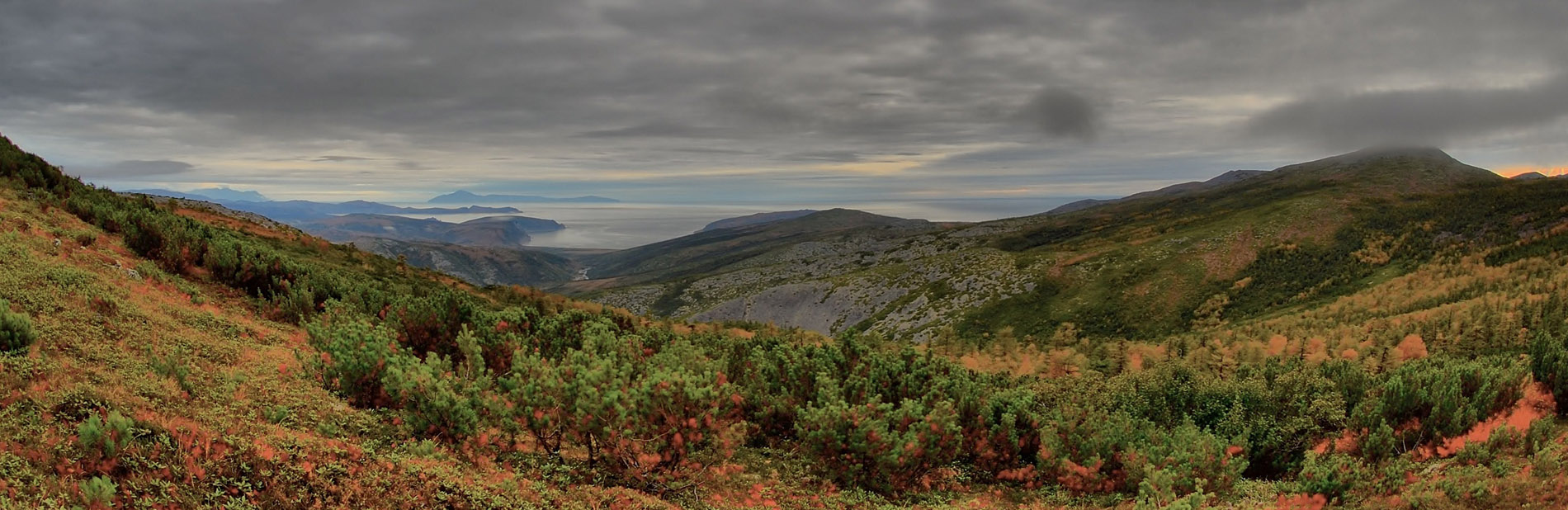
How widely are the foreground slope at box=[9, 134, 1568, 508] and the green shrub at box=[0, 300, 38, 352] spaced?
0.04 metres

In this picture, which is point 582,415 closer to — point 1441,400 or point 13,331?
point 13,331

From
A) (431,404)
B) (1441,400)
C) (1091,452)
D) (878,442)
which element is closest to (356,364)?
(431,404)

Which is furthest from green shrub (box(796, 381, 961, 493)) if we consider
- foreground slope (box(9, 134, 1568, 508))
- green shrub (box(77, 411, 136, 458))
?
green shrub (box(77, 411, 136, 458))

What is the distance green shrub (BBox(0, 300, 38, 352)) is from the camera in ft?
30.2

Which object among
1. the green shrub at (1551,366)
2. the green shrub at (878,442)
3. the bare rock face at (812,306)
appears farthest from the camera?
the bare rock face at (812,306)

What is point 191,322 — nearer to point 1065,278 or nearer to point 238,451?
point 238,451

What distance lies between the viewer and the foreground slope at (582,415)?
787 cm

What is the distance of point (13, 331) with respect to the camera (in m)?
9.36

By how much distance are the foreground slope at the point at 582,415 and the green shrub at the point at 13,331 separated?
36mm

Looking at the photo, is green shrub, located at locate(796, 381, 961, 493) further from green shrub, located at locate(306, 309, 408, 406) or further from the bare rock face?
the bare rock face

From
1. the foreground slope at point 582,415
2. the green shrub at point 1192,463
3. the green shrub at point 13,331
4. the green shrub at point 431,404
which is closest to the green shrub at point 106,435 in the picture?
the foreground slope at point 582,415

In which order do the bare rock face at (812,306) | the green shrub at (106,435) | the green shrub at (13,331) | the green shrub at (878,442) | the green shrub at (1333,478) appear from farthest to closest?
the bare rock face at (812,306)
the green shrub at (878,442)
the green shrub at (1333,478)
the green shrub at (13,331)
the green shrub at (106,435)

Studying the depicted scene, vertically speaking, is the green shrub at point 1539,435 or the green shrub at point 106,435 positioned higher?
the green shrub at point 106,435

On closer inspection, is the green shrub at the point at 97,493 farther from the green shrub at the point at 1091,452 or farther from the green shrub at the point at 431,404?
the green shrub at the point at 1091,452
